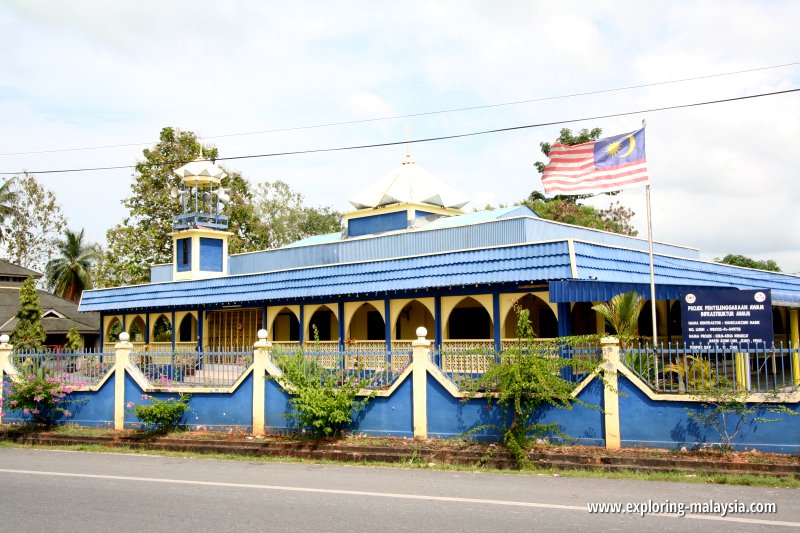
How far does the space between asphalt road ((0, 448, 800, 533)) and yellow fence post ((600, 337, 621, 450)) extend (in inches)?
49.4

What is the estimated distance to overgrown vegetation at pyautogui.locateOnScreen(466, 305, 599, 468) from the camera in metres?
11.1

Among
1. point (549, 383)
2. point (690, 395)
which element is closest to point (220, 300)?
Answer: point (549, 383)

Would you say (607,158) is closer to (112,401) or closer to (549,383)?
(549,383)

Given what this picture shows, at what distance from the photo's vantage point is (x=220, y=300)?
23.5 metres

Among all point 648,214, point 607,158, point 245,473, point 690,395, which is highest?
point 607,158

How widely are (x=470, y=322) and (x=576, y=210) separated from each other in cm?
2026

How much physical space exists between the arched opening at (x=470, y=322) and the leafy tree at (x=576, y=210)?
1782cm

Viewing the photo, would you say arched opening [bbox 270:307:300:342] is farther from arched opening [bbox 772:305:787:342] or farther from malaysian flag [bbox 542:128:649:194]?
arched opening [bbox 772:305:787:342]

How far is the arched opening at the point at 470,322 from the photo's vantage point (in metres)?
22.0

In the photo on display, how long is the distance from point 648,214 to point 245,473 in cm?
899

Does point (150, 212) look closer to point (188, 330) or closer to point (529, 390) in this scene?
point (188, 330)

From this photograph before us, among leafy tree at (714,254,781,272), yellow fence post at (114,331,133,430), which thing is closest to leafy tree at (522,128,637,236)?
leafy tree at (714,254,781,272)

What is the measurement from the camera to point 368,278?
787 inches

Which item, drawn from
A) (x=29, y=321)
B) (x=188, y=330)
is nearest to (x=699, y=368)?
(x=188, y=330)
